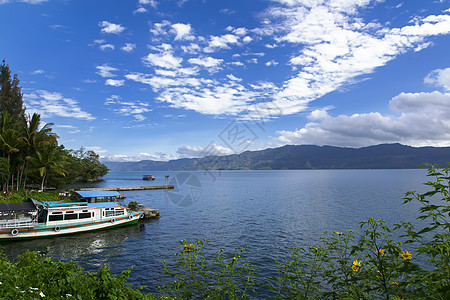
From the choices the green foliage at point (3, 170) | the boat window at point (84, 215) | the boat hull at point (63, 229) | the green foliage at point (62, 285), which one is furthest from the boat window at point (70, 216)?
the green foliage at point (62, 285)

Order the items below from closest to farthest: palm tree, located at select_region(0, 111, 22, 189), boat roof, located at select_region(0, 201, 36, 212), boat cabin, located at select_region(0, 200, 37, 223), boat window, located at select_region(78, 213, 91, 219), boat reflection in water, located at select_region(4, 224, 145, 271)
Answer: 1. boat reflection in water, located at select_region(4, 224, 145, 271)
2. boat roof, located at select_region(0, 201, 36, 212)
3. boat cabin, located at select_region(0, 200, 37, 223)
4. boat window, located at select_region(78, 213, 91, 219)
5. palm tree, located at select_region(0, 111, 22, 189)

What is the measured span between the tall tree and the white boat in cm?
3968

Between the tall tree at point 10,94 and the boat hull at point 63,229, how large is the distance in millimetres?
41073

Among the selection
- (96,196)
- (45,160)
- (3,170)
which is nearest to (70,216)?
(96,196)

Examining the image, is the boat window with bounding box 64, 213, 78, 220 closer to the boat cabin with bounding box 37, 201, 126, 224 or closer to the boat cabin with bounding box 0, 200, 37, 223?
the boat cabin with bounding box 37, 201, 126, 224

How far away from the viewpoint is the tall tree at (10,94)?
54.2m

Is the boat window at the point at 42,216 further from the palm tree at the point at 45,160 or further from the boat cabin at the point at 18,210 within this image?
the palm tree at the point at 45,160

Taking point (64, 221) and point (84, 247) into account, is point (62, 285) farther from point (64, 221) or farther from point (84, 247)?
point (64, 221)

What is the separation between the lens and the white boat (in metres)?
24.2

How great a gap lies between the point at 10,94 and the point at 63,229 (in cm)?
4685

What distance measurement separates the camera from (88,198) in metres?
34.0

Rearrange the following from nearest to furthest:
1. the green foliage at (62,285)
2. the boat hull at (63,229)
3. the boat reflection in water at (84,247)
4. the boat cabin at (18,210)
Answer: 1. the green foliage at (62,285)
2. the boat reflection in water at (84,247)
3. the boat cabin at (18,210)
4. the boat hull at (63,229)

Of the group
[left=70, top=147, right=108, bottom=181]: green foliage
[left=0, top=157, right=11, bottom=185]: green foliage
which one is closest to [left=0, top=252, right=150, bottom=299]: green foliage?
[left=0, top=157, right=11, bottom=185]: green foliage

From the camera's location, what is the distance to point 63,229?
26281 mm
